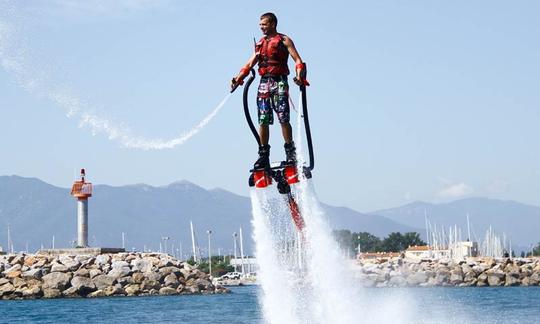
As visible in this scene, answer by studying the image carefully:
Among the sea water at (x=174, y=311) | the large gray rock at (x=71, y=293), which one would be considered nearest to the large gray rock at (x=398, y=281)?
the sea water at (x=174, y=311)

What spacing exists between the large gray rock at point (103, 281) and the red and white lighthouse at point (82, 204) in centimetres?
953

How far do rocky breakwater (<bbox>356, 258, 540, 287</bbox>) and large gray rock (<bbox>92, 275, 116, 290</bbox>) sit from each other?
132 feet

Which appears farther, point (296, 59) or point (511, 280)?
point (511, 280)

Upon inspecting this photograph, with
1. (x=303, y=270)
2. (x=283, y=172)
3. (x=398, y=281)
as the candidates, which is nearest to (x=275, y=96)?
(x=283, y=172)

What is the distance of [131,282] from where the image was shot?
109 metres

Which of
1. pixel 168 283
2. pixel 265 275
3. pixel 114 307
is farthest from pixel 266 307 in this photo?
pixel 168 283

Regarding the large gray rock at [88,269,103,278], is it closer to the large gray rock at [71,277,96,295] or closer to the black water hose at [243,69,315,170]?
the large gray rock at [71,277,96,295]

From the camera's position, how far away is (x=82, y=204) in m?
113

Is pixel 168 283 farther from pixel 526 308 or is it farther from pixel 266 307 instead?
pixel 266 307

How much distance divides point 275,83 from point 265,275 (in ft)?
15.3

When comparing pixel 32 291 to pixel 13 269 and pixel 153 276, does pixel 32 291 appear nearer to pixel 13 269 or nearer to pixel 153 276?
pixel 13 269

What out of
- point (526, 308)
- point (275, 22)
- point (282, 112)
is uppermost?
point (275, 22)

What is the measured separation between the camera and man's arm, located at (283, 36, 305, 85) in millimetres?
20578

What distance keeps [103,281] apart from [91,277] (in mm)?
1639
